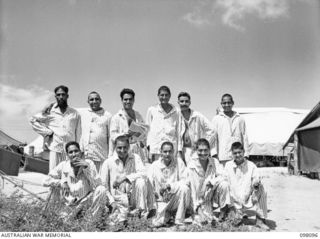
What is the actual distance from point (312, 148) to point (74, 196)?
8860 millimetres

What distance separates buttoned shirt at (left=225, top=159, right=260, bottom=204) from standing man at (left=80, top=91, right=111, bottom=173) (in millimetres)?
1701

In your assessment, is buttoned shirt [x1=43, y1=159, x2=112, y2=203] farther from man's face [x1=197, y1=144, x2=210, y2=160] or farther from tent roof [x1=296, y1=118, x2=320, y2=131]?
tent roof [x1=296, y1=118, x2=320, y2=131]

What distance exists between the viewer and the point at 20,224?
368 centimetres

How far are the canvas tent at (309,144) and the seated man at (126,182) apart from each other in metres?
7.67

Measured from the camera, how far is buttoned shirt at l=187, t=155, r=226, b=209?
401cm

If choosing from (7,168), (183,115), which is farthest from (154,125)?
(7,168)

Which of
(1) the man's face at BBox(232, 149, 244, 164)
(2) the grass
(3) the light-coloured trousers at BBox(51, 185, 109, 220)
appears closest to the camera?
(2) the grass

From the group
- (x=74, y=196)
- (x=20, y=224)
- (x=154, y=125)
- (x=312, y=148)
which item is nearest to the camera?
(x=20, y=224)

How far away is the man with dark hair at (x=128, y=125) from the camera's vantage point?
4.61 meters

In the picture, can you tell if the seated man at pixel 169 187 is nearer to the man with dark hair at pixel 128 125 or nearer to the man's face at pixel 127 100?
the man with dark hair at pixel 128 125

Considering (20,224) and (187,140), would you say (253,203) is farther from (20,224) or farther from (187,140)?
(20,224)

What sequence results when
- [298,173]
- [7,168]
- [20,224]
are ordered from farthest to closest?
[298,173]
[7,168]
[20,224]

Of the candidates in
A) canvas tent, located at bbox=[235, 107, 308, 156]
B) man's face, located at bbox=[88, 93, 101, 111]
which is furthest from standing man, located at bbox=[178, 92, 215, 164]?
canvas tent, located at bbox=[235, 107, 308, 156]

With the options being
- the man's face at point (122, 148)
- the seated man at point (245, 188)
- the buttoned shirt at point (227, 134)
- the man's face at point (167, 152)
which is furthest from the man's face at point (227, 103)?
the man's face at point (122, 148)
